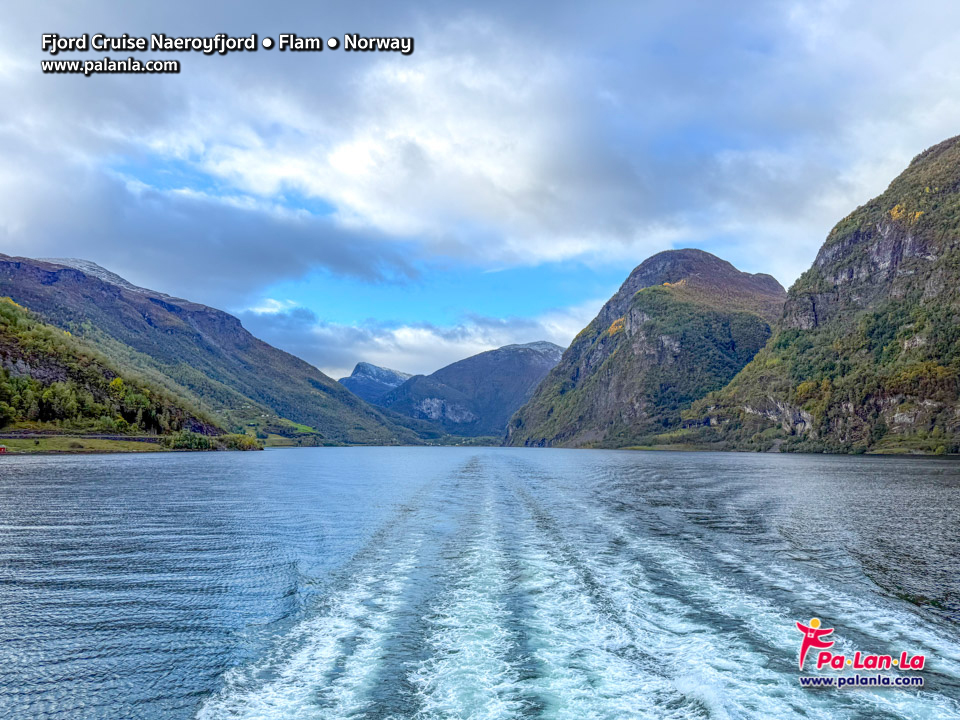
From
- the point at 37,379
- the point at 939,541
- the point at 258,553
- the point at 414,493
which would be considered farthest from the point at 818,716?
the point at 37,379

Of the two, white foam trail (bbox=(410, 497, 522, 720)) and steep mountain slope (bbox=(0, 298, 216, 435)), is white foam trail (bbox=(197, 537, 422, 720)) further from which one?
steep mountain slope (bbox=(0, 298, 216, 435))

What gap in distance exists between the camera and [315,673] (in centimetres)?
1360

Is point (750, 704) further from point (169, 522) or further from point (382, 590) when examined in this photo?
point (169, 522)

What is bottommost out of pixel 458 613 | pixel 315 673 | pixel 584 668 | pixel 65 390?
pixel 458 613

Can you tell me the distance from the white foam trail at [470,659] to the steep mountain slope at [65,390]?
152182 mm

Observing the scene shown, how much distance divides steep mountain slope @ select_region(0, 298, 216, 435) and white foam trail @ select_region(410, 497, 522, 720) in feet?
499

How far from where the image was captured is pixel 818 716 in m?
11.4

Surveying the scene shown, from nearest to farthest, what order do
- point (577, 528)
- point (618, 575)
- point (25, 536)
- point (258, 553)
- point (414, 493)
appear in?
point (618, 575) → point (258, 553) → point (25, 536) → point (577, 528) → point (414, 493)

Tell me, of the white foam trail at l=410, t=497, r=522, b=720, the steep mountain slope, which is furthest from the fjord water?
the steep mountain slope

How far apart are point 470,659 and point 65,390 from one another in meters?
171

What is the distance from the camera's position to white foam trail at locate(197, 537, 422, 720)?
38.2 feet

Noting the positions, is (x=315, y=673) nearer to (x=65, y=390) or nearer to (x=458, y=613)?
(x=458, y=613)

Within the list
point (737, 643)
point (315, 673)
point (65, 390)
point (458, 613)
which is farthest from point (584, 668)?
point (65, 390)

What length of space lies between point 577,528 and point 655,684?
2410 cm
